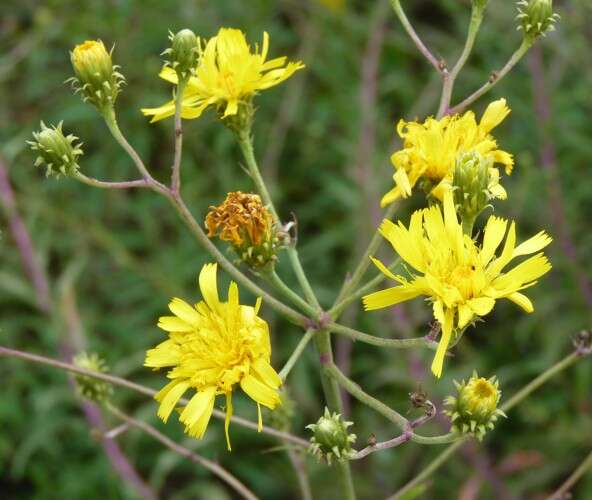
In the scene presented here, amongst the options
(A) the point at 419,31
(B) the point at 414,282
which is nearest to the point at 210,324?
(B) the point at 414,282

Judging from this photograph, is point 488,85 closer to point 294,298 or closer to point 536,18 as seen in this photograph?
point 536,18

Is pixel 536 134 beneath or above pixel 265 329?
above

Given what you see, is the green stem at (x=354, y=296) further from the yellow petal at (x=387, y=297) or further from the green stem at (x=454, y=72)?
the green stem at (x=454, y=72)

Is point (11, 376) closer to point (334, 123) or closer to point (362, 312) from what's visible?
point (362, 312)

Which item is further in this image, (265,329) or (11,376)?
(11,376)

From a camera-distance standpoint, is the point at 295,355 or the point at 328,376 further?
the point at 328,376

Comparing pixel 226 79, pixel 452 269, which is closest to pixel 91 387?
pixel 226 79

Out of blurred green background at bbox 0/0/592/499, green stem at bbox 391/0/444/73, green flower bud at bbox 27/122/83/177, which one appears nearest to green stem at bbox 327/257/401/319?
green stem at bbox 391/0/444/73
